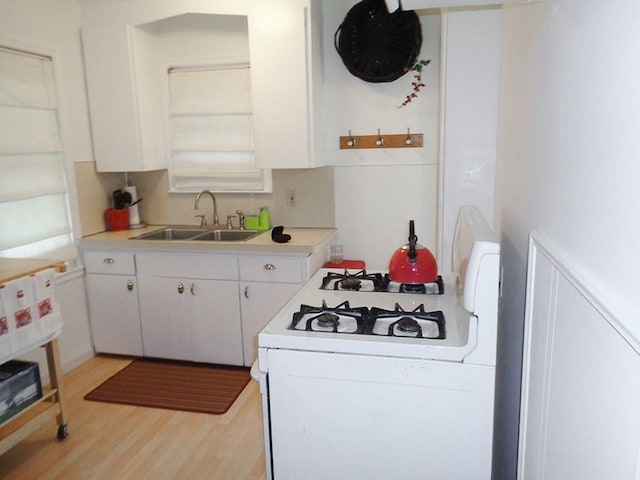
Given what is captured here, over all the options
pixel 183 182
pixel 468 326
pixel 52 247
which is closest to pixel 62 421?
pixel 52 247

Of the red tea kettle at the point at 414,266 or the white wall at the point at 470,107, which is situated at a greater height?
the white wall at the point at 470,107

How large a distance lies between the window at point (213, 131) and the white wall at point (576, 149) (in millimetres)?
2068

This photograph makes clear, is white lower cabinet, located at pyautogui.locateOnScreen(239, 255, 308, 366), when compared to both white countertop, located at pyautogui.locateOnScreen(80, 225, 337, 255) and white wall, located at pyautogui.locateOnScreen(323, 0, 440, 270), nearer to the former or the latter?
white countertop, located at pyautogui.locateOnScreen(80, 225, 337, 255)

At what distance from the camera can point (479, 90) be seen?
254cm

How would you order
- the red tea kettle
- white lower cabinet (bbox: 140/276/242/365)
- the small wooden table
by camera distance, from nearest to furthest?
the red tea kettle, the small wooden table, white lower cabinet (bbox: 140/276/242/365)

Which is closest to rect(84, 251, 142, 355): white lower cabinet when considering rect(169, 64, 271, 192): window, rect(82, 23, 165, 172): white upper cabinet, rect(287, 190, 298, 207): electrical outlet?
rect(82, 23, 165, 172): white upper cabinet

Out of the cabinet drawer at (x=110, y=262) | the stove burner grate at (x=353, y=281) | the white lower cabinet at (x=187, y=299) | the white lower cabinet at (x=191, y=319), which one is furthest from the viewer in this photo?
the cabinet drawer at (x=110, y=262)

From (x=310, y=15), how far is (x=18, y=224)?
218cm

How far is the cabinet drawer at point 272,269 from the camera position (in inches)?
118

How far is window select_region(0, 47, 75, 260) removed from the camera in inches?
113

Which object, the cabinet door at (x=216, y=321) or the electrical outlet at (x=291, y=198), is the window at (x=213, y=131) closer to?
the electrical outlet at (x=291, y=198)

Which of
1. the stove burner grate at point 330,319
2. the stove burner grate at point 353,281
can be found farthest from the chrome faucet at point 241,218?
the stove burner grate at point 330,319

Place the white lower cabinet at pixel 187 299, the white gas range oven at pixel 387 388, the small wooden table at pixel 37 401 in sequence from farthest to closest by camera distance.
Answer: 1. the white lower cabinet at pixel 187 299
2. the small wooden table at pixel 37 401
3. the white gas range oven at pixel 387 388

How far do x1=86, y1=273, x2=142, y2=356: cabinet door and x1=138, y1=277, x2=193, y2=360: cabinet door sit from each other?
67 millimetres
